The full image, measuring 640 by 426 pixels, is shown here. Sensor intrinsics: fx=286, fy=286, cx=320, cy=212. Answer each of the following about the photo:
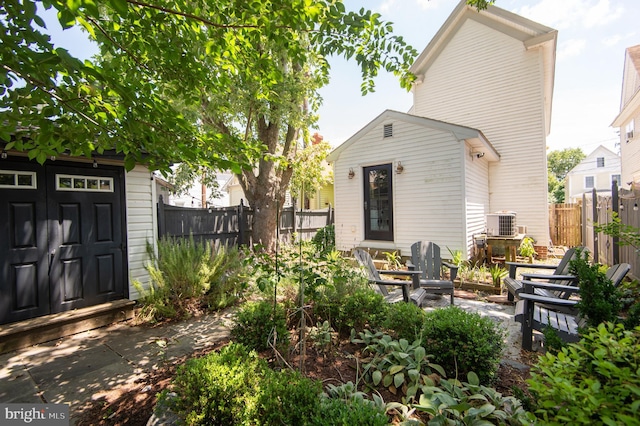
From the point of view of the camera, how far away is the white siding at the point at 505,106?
8789 millimetres

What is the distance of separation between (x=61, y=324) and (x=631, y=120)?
59.8 feet

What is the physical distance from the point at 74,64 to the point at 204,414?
2.10 m

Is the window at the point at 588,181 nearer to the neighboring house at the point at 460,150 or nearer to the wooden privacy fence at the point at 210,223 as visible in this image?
the neighboring house at the point at 460,150

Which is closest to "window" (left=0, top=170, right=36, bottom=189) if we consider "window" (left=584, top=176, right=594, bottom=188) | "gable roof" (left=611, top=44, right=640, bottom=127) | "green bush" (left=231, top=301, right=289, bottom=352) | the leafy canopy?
the leafy canopy

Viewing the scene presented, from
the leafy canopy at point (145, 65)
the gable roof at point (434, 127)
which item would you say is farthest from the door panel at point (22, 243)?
the gable roof at point (434, 127)

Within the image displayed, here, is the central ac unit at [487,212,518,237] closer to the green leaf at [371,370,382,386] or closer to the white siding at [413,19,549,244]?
the white siding at [413,19,549,244]

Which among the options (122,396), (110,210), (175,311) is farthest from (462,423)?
(110,210)

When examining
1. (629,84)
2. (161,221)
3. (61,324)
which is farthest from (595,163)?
(61,324)

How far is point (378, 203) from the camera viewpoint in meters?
8.29

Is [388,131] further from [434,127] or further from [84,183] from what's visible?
[84,183]

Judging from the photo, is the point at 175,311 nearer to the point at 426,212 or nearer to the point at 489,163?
the point at 426,212

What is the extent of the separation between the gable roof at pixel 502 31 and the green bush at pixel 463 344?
8.46 m

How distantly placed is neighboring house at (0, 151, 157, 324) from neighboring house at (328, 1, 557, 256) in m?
5.56

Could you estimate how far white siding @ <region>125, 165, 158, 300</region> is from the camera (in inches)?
192
